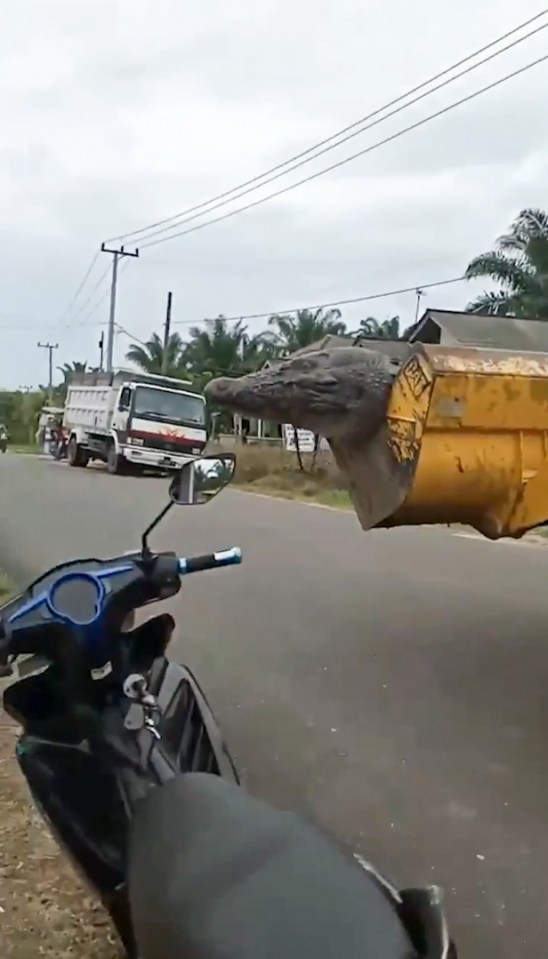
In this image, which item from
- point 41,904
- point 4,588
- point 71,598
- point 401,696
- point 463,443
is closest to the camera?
point 71,598

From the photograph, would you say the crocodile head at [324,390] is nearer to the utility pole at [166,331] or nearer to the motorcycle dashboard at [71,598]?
the motorcycle dashboard at [71,598]

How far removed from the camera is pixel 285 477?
23.3m

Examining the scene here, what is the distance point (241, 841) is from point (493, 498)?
286 centimetres

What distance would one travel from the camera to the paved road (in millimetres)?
3549

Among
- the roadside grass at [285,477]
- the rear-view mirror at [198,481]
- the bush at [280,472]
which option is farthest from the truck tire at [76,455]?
the rear-view mirror at [198,481]

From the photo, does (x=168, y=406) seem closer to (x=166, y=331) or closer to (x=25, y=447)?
(x=166, y=331)

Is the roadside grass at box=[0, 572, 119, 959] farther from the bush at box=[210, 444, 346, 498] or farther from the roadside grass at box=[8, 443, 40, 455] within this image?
the roadside grass at box=[8, 443, 40, 455]

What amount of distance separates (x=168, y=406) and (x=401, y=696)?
20.4 metres

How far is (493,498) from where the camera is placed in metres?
4.37

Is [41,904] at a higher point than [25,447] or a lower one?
higher

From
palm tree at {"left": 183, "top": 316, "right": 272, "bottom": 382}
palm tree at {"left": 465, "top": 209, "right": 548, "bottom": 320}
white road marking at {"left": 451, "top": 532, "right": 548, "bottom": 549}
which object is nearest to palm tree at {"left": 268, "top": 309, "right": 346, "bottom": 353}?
palm tree at {"left": 183, "top": 316, "right": 272, "bottom": 382}

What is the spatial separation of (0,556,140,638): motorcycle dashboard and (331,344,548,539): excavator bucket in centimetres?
206

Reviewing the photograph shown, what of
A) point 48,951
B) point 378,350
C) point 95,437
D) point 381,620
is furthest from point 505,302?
point 48,951

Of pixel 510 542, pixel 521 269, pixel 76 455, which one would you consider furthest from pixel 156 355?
pixel 510 542
